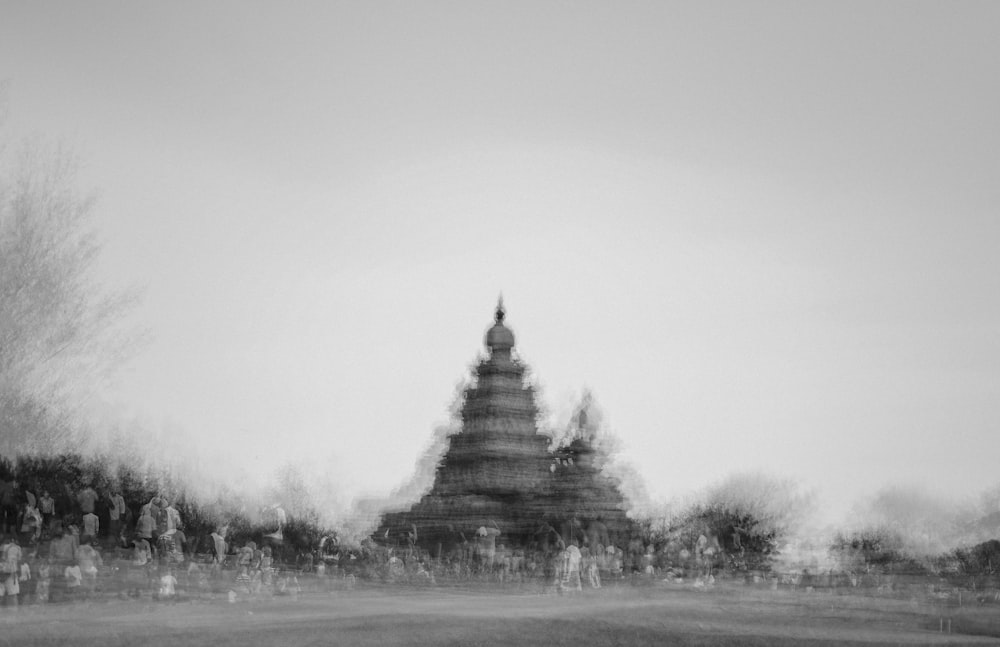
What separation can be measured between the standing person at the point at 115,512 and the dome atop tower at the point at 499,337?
55.2ft

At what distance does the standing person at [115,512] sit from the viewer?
19.3 meters

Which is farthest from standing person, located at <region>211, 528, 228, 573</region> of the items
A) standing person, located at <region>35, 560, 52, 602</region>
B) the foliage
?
the foliage

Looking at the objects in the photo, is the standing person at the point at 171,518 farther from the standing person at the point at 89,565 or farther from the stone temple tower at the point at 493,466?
the stone temple tower at the point at 493,466

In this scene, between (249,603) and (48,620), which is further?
(249,603)

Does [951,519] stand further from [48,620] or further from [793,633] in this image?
[48,620]

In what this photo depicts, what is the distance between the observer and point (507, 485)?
3306cm

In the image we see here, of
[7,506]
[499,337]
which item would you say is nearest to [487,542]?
[499,337]

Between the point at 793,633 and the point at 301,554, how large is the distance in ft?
30.7

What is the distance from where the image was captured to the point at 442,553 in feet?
100

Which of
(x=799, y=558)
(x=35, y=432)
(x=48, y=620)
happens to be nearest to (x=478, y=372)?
(x=799, y=558)

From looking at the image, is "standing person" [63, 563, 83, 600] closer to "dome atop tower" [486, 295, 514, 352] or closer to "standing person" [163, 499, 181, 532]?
"standing person" [163, 499, 181, 532]

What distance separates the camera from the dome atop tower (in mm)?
35688

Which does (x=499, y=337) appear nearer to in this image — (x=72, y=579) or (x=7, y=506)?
(x=7, y=506)

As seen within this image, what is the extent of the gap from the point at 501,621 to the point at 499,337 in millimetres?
18090
